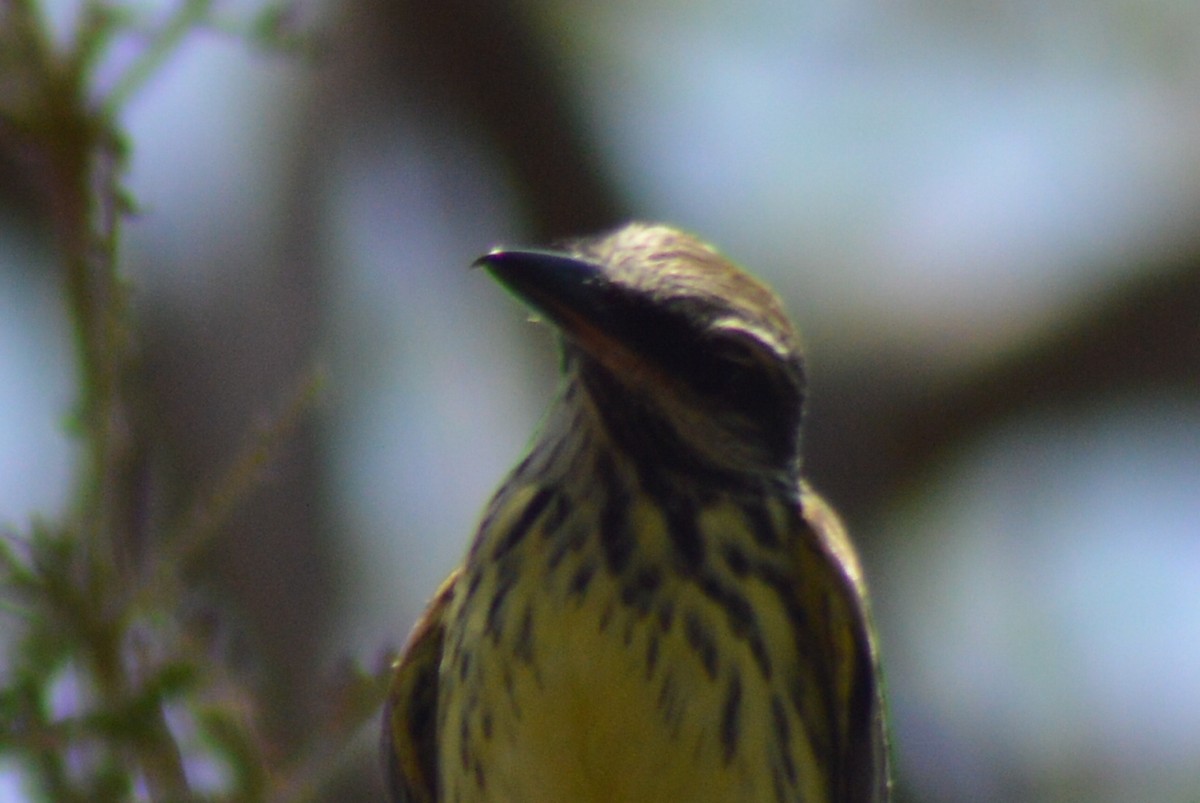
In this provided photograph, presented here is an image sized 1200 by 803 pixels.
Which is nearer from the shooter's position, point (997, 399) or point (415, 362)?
point (997, 399)

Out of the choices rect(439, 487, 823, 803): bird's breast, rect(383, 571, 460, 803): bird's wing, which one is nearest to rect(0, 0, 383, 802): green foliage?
rect(439, 487, 823, 803): bird's breast

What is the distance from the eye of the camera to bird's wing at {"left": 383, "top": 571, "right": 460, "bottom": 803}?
418cm

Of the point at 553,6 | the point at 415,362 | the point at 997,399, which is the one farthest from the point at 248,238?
the point at 997,399

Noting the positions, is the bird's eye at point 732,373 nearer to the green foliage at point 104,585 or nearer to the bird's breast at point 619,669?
the bird's breast at point 619,669

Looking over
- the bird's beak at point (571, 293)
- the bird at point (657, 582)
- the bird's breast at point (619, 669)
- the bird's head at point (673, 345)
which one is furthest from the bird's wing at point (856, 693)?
the bird's beak at point (571, 293)

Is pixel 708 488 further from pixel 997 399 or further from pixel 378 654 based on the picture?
pixel 997 399

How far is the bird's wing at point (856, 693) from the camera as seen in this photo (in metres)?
3.84

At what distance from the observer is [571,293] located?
346 centimetres

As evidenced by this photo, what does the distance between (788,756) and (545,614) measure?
0.57 metres

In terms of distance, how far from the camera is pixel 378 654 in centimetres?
335

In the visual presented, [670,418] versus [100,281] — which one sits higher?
[100,281]

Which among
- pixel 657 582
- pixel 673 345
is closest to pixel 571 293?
pixel 673 345

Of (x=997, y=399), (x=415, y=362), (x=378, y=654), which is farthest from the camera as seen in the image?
(x=415, y=362)

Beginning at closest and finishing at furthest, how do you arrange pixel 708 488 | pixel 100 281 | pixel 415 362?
pixel 100 281
pixel 708 488
pixel 415 362
